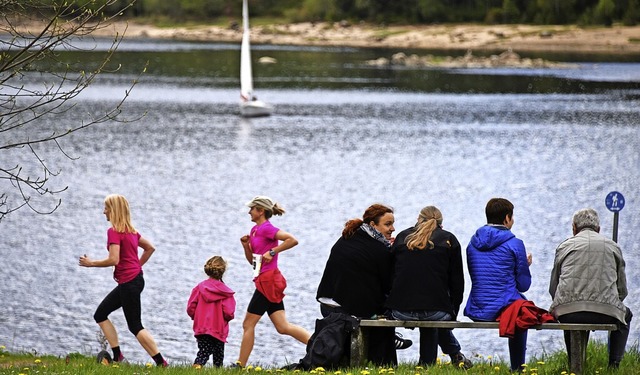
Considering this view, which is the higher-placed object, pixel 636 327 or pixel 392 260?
pixel 392 260

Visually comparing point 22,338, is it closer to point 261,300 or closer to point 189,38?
point 261,300

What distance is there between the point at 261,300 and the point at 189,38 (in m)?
164

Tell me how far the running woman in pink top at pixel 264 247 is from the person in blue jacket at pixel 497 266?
2.18 m

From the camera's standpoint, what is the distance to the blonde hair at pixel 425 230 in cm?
1141

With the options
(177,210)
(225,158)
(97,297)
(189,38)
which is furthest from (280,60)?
(97,297)

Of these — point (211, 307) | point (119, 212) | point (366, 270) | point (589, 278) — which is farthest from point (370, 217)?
point (119, 212)

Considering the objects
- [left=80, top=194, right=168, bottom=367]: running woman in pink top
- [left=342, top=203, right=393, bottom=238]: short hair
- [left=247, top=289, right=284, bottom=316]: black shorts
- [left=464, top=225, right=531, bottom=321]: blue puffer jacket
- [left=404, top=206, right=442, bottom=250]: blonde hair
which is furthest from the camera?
[left=247, top=289, right=284, bottom=316]: black shorts

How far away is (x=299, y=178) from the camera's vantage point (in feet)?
146

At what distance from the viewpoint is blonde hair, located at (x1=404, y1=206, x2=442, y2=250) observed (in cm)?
1141

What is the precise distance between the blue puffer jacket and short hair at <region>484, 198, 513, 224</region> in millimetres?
93

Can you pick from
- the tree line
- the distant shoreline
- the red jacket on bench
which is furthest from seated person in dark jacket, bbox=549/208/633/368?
the tree line

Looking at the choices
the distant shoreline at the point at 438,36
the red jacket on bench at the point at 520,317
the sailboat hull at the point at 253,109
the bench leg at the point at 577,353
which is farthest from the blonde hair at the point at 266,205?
the distant shoreline at the point at 438,36

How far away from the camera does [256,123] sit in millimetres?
65312

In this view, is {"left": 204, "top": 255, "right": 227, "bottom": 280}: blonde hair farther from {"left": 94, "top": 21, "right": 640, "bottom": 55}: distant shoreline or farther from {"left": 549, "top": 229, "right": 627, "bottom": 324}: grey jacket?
{"left": 94, "top": 21, "right": 640, "bottom": 55}: distant shoreline
